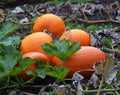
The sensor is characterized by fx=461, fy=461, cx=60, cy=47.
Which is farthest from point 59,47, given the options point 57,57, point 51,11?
point 51,11

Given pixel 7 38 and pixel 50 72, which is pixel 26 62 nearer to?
pixel 50 72

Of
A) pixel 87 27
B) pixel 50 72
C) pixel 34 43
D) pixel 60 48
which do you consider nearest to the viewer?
pixel 50 72

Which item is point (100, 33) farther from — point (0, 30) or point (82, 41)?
point (0, 30)

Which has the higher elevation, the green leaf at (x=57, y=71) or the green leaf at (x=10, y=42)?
the green leaf at (x=10, y=42)

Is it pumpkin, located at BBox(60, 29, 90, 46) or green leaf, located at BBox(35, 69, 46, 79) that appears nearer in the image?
green leaf, located at BBox(35, 69, 46, 79)

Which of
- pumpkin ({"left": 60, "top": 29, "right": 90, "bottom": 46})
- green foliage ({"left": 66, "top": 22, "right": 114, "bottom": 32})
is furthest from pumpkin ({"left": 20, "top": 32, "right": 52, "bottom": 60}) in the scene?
green foliage ({"left": 66, "top": 22, "right": 114, "bottom": 32})

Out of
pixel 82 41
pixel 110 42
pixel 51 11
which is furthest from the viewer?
pixel 51 11

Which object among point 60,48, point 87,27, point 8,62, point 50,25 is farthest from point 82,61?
point 87,27

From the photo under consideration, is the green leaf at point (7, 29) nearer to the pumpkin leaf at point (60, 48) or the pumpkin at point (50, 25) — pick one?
the pumpkin leaf at point (60, 48)

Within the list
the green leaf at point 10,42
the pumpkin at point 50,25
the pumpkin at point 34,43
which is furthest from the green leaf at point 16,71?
the pumpkin at point 50,25

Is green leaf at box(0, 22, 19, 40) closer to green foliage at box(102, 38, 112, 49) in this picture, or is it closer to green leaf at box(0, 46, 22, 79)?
green leaf at box(0, 46, 22, 79)

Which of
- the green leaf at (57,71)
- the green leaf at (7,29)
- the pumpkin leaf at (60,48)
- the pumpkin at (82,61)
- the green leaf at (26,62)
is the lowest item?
the pumpkin at (82,61)
